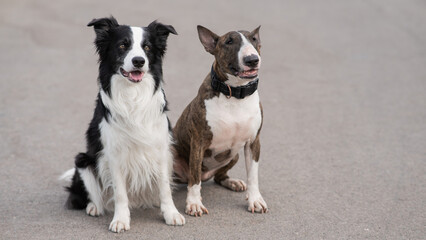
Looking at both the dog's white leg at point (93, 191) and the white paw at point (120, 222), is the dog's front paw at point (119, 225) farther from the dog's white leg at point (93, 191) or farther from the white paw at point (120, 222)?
the dog's white leg at point (93, 191)

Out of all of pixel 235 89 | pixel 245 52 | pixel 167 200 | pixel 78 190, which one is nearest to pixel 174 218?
pixel 167 200

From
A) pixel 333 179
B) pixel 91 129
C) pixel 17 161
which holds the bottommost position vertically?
pixel 17 161

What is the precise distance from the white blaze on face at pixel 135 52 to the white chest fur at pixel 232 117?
→ 0.71 m

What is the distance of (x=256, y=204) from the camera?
14.8 feet

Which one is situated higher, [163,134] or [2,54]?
[163,134]

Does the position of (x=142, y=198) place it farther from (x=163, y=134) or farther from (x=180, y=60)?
(x=180, y=60)

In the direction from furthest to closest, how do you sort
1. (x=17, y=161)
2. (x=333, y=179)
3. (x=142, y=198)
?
(x=17, y=161), (x=333, y=179), (x=142, y=198)

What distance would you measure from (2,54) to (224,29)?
13.4 feet

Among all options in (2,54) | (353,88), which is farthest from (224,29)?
(2,54)

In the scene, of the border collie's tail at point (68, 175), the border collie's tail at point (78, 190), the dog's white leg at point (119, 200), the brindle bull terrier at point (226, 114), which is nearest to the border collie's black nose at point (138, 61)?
the brindle bull terrier at point (226, 114)

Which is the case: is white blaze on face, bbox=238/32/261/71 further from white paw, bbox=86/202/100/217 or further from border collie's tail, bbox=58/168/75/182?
border collie's tail, bbox=58/168/75/182

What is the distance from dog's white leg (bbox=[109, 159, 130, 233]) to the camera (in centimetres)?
416

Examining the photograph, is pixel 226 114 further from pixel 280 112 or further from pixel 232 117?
pixel 280 112

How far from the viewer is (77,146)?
6066mm
